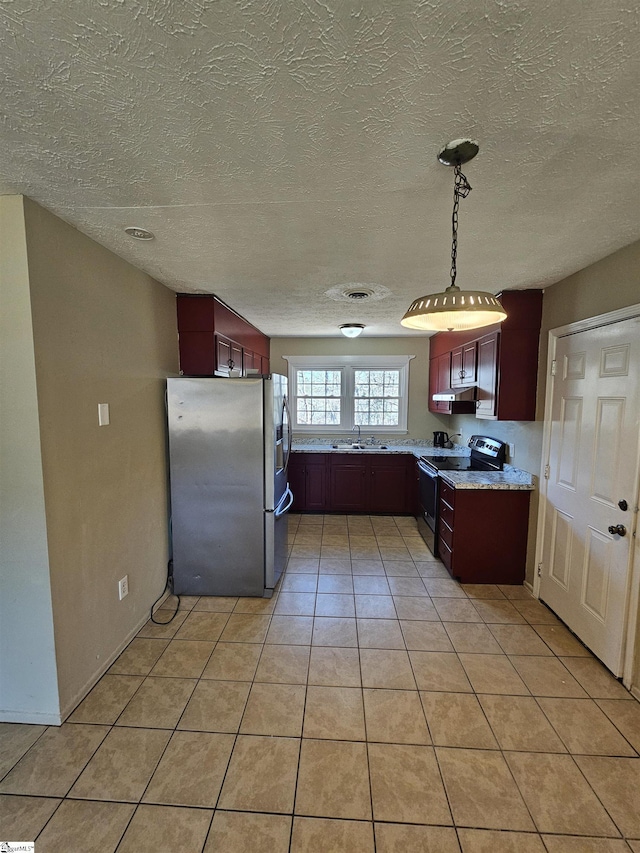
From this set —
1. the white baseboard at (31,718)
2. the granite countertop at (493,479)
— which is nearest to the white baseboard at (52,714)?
the white baseboard at (31,718)

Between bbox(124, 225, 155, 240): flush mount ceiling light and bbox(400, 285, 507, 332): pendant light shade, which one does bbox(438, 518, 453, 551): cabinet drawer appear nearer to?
bbox(400, 285, 507, 332): pendant light shade

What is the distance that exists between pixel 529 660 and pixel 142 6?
3.07m

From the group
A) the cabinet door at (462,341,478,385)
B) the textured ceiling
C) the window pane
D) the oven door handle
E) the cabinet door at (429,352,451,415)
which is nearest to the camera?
the textured ceiling

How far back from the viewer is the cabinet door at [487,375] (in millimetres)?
2877

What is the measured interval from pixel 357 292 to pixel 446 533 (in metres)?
2.19

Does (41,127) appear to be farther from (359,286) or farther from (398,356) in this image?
(398,356)

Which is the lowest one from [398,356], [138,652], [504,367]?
[138,652]

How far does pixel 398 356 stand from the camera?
16.5ft

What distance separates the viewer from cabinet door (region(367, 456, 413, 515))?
4.54m

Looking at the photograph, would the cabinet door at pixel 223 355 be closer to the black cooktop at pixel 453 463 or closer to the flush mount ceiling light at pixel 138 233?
the flush mount ceiling light at pixel 138 233

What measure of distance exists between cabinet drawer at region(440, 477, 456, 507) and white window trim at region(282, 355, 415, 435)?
190 cm

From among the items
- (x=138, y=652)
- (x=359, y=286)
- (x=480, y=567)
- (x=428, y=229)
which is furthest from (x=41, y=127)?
(x=480, y=567)

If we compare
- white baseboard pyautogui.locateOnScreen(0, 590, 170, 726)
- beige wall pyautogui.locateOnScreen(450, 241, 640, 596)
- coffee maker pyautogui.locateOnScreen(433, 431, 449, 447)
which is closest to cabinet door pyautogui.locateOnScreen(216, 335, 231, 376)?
white baseboard pyautogui.locateOnScreen(0, 590, 170, 726)

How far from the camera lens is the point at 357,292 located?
277 cm
